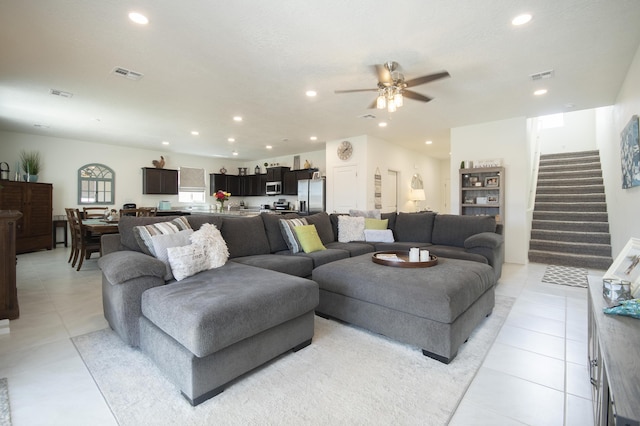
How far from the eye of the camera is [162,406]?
1.55 meters

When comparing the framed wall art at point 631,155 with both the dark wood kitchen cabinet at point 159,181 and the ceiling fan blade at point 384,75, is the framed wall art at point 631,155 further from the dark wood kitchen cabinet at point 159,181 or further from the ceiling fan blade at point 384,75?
the dark wood kitchen cabinet at point 159,181

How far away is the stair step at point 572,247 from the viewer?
5012 millimetres

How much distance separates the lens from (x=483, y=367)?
6.38 feet

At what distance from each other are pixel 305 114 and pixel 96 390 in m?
4.47

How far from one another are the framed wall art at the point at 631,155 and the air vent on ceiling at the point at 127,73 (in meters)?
5.48

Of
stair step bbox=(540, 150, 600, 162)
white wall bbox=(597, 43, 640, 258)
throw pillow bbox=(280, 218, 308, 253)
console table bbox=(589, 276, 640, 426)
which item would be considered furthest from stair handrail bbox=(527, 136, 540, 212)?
console table bbox=(589, 276, 640, 426)

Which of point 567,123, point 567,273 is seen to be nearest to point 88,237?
point 567,273

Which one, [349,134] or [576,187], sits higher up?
[349,134]

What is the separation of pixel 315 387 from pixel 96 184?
28.2 feet

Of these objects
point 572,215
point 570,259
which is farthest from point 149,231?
point 572,215

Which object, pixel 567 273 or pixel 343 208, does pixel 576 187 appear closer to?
pixel 567 273

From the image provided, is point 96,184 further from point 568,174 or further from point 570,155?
point 570,155

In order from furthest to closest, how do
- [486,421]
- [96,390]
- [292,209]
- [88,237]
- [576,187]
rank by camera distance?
1. [292,209]
2. [576,187]
3. [88,237]
4. [96,390]
5. [486,421]

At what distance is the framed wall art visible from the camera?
9.66ft
